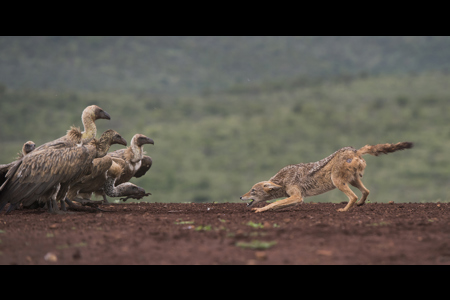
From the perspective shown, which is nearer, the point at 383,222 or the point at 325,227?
the point at 325,227

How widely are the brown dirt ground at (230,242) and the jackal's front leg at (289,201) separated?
206 cm

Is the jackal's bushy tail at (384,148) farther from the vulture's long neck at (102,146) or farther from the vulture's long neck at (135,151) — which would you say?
the vulture's long neck at (135,151)

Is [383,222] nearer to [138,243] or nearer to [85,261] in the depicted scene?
[138,243]

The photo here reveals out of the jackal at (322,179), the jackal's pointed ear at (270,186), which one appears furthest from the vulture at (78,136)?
the jackal's pointed ear at (270,186)

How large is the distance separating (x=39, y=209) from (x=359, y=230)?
26.0 feet

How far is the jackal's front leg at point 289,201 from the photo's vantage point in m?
10.0

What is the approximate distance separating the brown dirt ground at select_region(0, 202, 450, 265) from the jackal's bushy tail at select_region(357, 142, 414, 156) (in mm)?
2196

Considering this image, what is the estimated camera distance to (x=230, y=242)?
5.77 m

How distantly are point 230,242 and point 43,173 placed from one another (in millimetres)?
5260

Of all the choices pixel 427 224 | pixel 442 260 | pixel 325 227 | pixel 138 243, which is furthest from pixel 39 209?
pixel 442 260

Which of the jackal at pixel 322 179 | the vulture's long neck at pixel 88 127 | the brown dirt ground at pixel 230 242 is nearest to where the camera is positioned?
the brown dirt ground at pixel 230 242

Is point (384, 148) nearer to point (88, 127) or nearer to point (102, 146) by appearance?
point (102, 146)

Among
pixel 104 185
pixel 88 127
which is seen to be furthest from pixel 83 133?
pixel 104 185

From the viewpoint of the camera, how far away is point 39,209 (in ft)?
37.8
